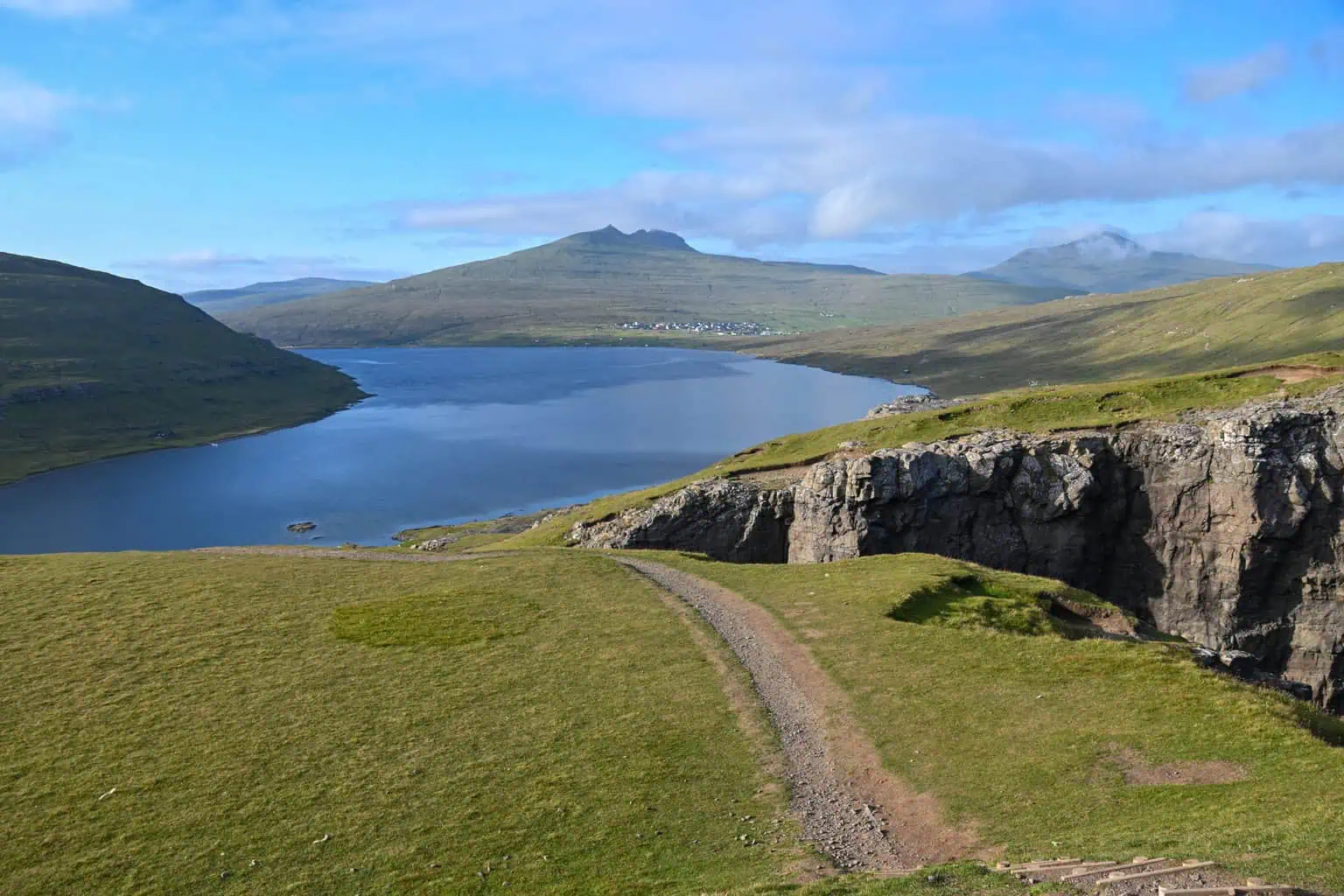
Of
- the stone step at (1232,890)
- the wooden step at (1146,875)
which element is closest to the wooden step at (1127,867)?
the wooden step at (1146,875)

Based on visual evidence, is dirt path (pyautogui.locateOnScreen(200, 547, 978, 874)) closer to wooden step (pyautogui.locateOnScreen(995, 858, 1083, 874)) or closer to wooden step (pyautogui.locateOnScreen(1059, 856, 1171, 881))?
wooden step (pyautogui.locateOnScreen(995, 858, 1083, 874))

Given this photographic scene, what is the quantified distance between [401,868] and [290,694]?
11.9 m

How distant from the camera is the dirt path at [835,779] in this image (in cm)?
2222

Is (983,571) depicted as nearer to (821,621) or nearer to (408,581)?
(821,621)

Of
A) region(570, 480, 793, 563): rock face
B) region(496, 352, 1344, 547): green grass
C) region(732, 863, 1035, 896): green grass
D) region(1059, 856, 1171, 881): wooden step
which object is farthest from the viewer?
region(496, 352, 1344, 547): green grass

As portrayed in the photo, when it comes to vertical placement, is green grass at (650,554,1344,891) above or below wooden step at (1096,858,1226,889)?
below

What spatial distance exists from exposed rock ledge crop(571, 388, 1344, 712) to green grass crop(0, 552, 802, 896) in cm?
2613

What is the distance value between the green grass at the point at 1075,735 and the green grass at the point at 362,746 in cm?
571

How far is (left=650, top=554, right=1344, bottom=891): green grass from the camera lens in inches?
816

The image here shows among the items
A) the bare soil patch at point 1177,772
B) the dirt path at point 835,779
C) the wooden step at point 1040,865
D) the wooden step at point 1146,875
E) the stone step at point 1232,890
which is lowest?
the dirt path at point 835,779

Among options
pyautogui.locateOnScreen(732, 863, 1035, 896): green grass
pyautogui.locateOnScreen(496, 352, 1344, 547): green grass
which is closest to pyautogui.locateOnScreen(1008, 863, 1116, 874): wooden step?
pyautogui.locateOnScreen(732, 863, 1035, 896): green grass

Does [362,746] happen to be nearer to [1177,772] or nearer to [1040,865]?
[1040,865]

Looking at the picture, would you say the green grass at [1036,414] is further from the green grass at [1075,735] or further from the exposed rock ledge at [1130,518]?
the green grass at [1075,735]

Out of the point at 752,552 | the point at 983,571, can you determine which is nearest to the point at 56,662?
the point at 983,571
